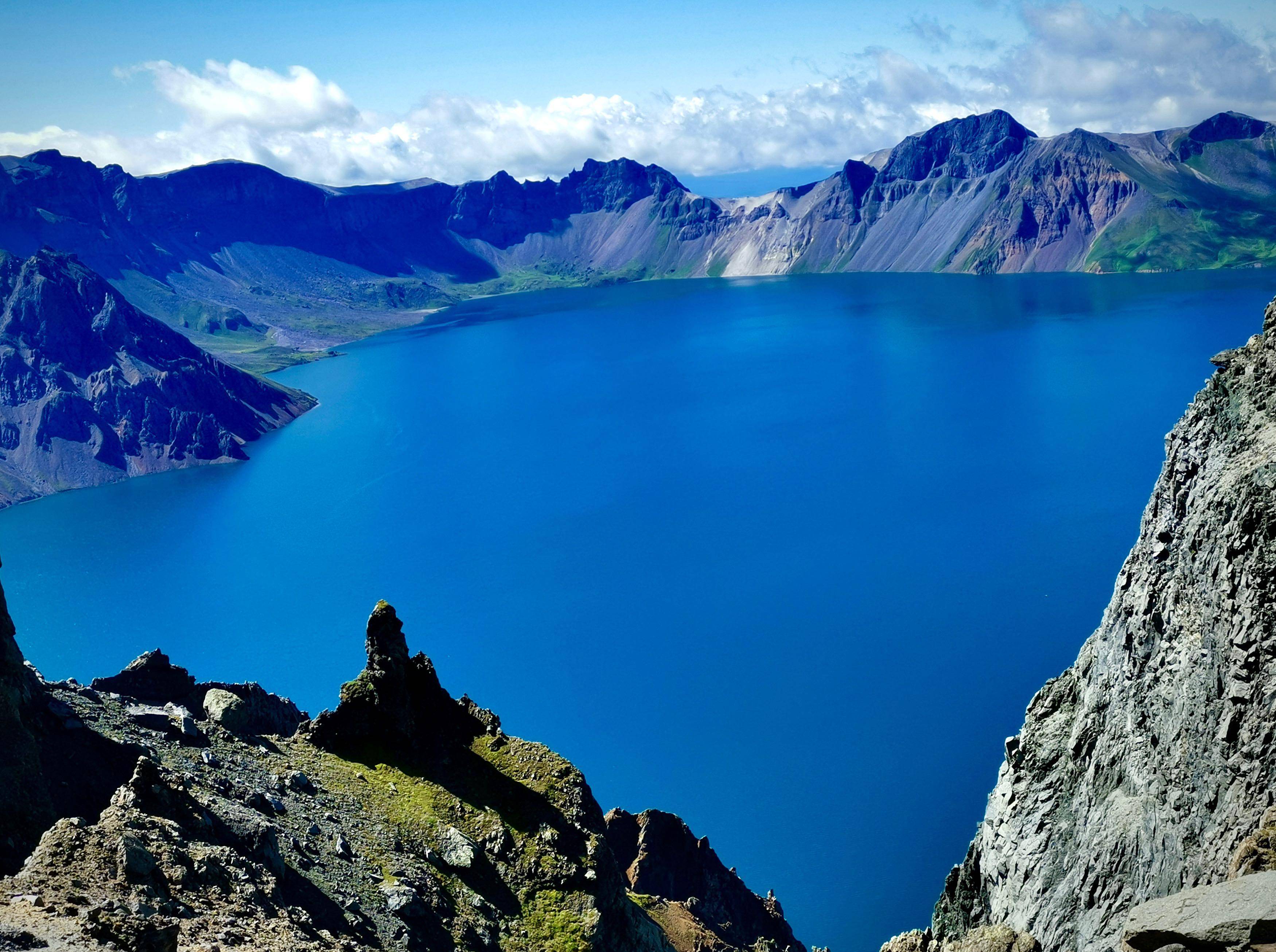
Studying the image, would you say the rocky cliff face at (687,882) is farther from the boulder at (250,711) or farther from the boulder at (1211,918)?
the boulder at (1211,918)

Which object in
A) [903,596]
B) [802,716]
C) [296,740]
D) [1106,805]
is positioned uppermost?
[903,596]

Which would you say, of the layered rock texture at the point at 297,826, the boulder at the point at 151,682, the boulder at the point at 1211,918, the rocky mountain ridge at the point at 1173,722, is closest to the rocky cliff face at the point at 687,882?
the layered rock texture at the point at 297,826

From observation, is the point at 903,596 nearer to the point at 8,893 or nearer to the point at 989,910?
the point at 989,910

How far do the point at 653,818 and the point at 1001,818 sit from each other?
23.0 meters

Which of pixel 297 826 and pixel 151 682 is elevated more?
pixel 151 682

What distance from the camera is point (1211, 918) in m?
15.2

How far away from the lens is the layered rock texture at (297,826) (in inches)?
762

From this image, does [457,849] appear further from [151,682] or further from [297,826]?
[151,682]

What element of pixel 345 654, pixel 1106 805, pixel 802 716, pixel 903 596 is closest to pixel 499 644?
pixel 345 654

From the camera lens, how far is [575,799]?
3325 centimetres

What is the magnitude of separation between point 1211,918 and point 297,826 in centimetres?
2337

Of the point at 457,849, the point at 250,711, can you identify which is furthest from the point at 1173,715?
Result: the point at 250,711

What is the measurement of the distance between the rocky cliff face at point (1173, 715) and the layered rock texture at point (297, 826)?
13.4 m

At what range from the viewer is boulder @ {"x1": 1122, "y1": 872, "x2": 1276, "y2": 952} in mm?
14711
